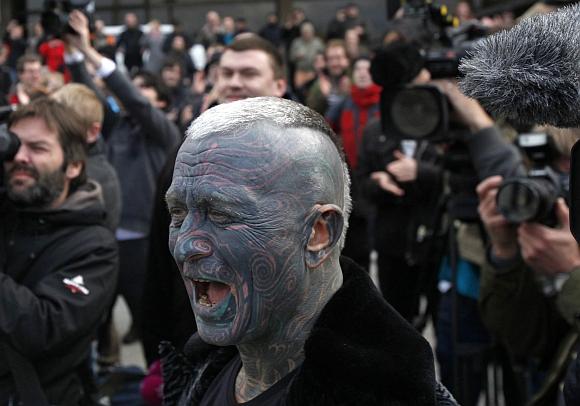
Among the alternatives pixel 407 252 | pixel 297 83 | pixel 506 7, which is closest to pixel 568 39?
pixel 407 252

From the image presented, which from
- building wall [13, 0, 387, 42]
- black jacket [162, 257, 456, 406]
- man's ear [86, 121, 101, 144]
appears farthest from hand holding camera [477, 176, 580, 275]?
building wall [13, 0, 387, 42]

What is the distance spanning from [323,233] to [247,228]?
140 millimetres

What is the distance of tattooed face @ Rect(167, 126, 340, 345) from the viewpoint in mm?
1458

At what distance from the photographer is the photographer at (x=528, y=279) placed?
275 cm

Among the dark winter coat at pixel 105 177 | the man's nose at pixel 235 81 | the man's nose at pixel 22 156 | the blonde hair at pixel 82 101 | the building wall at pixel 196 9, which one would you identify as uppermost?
the man's nose at pixel 235 81

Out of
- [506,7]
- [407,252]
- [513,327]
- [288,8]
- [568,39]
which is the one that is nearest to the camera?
[568,39]

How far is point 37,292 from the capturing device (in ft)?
9.10

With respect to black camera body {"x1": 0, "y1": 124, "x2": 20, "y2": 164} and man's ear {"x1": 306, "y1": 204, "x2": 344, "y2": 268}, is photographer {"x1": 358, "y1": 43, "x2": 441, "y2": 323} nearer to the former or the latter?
black camera body {"x1": 0, "y1": 124, "x2": 20, "y2": 164}

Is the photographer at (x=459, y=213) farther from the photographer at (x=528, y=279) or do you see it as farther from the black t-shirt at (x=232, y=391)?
the black t-shirt at (x=232, y=391)

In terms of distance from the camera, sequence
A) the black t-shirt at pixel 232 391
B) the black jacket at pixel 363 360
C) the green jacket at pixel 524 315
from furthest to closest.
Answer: the green jacket at pixel 524 315 → the black t-shirt at pixel 232 391 → the black jacket at pixel 363 360

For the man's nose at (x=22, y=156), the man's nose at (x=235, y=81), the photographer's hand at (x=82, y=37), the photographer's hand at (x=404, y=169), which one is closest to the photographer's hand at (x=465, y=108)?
the man's nose at (x=235, y=81)

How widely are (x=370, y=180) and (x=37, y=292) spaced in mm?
2649

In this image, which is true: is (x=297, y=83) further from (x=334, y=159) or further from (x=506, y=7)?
(x=334, y=159)

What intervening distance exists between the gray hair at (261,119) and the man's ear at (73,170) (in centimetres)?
164
